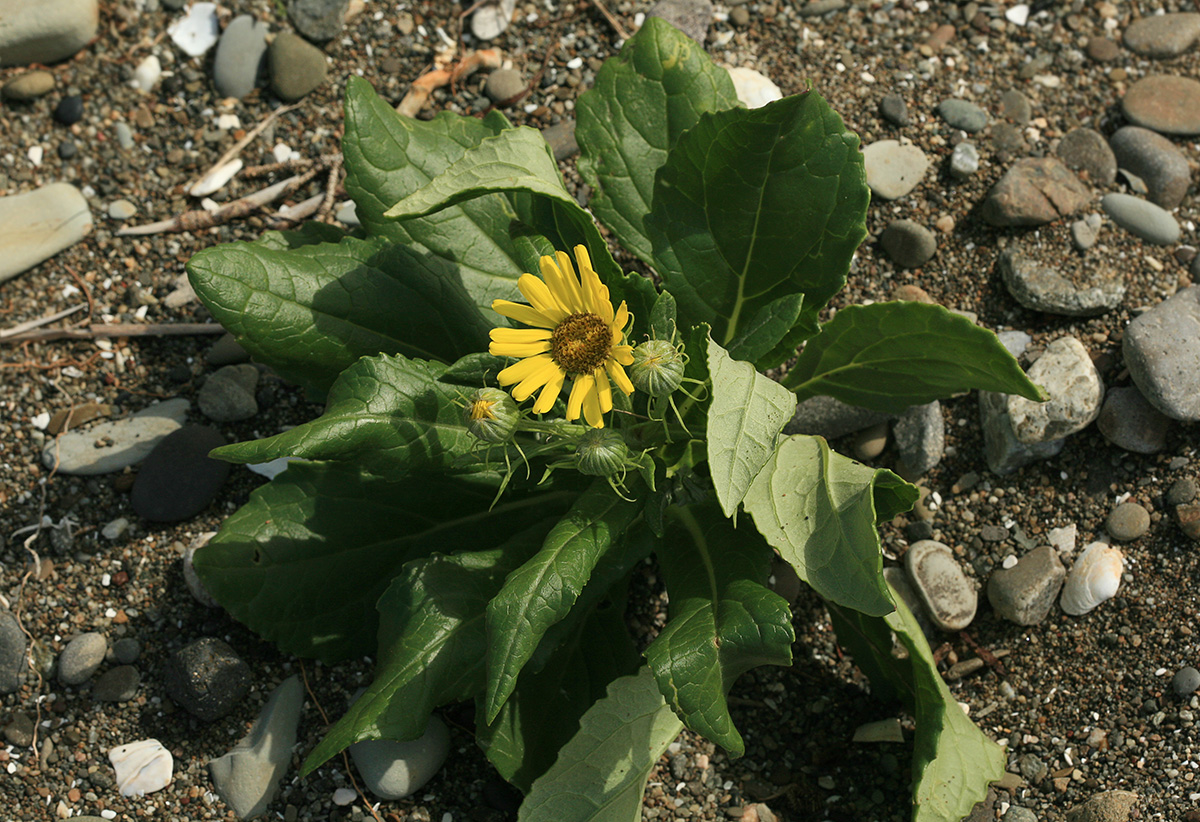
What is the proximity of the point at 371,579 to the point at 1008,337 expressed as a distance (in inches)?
89.8

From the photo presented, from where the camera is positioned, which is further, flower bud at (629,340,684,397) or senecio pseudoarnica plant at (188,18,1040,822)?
senecio pseudoarnica plant at (188,18,1040,822)

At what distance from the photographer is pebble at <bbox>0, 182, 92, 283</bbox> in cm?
384

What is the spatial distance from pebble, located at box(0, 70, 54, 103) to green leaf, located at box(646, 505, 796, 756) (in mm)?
3239

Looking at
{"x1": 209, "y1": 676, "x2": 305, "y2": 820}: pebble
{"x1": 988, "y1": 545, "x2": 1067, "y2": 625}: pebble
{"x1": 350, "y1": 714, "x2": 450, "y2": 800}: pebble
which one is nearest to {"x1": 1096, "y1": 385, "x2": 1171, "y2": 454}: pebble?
{"x1": 988, "y1": 545, "x2": 1067, "y2": 625}: pebble

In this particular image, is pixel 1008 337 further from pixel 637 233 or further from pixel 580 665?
pixel 580 665

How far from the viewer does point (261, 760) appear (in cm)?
319

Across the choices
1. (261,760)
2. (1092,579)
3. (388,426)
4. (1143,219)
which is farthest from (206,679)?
(1143,219)

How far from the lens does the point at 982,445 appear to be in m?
3.46

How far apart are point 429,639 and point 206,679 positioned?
0.97 metres

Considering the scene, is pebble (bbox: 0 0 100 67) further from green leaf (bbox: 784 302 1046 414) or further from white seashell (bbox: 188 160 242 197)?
green leaf (bbox: 784 302 1046 414)

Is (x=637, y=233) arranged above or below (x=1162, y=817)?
above

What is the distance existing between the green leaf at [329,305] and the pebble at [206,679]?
3.00ft

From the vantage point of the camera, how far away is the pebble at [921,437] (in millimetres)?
3393

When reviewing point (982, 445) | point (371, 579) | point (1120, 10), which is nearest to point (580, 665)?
point (371, 579)
